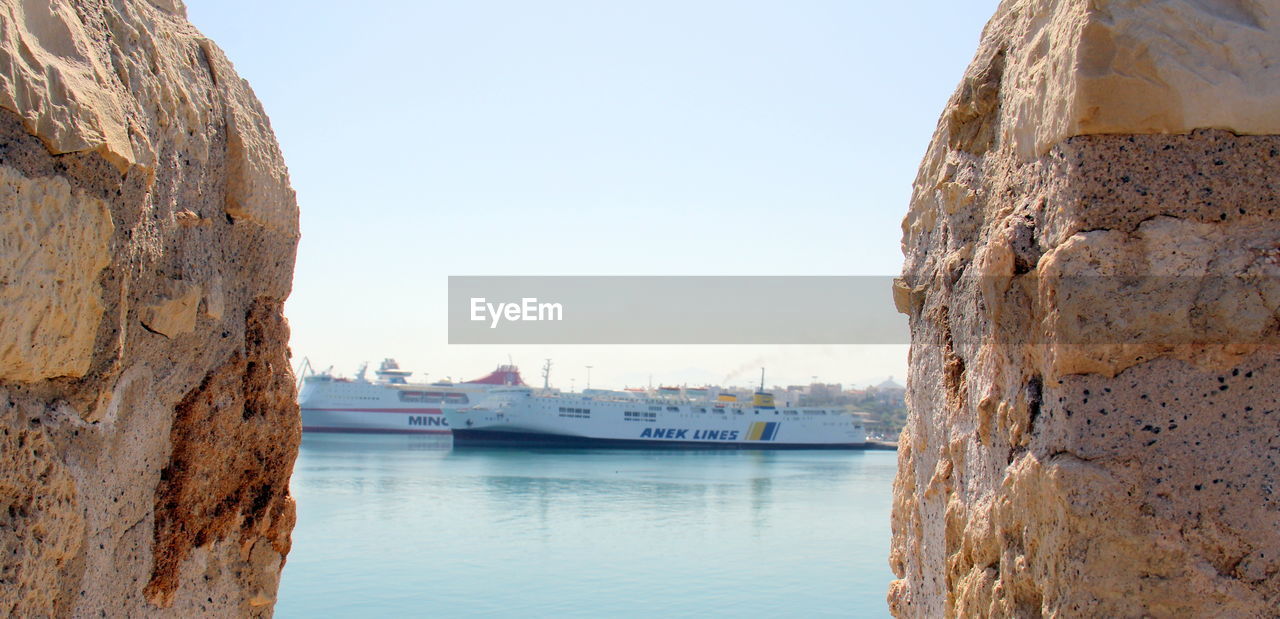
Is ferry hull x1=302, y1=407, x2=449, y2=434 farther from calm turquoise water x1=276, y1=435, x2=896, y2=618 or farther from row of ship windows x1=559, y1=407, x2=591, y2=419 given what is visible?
calm turquoise water x1=276, y1=435, x2=896, y2=618

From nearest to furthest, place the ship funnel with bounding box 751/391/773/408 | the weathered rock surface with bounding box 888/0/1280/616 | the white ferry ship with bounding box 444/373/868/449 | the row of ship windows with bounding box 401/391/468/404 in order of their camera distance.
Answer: the weathered rock surface with bounding box 888/0/1280/616 < the white ferry ship with bounding box 444/373/868/449 < the ship funnel with bounding box 751/391/773/408 < the row of ship windows with bounding box 401/391/468/404

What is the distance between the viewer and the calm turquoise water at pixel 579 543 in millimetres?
10016

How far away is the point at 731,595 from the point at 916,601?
9.07 metres

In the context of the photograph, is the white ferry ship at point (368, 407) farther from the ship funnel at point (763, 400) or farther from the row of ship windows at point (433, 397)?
the ship funnel at point (763, 400)

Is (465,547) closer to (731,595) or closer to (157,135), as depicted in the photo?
(731,595)

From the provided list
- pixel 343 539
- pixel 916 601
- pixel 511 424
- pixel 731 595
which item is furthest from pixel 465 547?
pixel 511 424

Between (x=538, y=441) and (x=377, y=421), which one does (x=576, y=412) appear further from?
(x=377, y=421)

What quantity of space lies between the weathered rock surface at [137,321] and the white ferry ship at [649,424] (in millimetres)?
34824

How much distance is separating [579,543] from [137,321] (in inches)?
497

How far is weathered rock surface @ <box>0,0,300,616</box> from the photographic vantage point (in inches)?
45.9

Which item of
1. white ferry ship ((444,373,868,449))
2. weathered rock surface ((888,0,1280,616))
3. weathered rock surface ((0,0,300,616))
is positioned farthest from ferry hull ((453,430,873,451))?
weathered rock surface ((888,0,1280,616))

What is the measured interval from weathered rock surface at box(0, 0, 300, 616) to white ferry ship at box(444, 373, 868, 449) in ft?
114

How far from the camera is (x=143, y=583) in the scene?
151 cm

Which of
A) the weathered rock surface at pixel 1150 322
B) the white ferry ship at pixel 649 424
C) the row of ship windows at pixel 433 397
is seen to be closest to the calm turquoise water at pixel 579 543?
the weathered rock surface at pixel 1150 322
